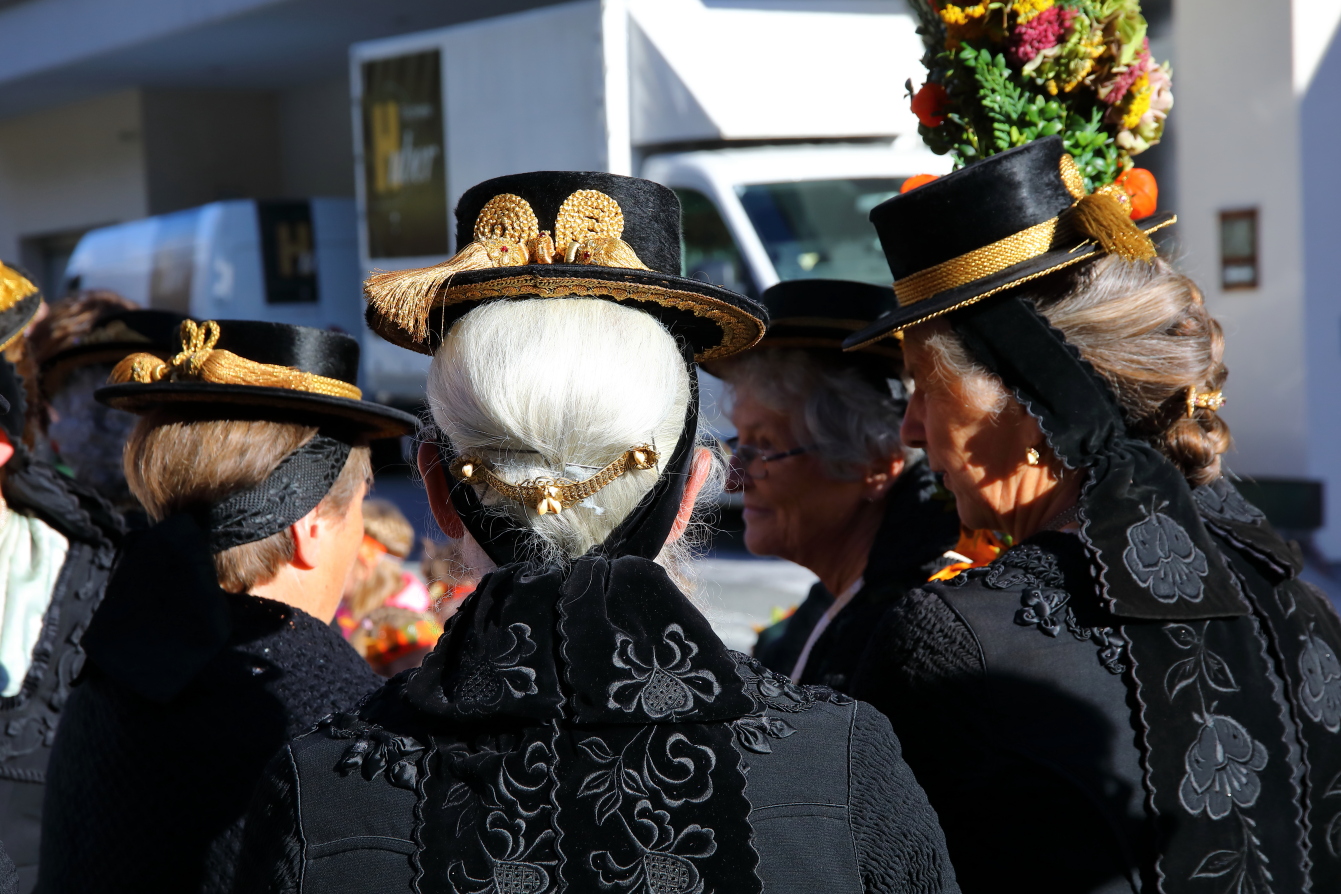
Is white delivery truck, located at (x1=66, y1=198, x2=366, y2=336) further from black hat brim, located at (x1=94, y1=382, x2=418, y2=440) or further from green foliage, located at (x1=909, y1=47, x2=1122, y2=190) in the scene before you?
green foliage, located at (x1=909, y1=47, x2=1122, y2=190)

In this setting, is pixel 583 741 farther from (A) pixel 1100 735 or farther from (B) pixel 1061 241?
(B) pixel 1061 241

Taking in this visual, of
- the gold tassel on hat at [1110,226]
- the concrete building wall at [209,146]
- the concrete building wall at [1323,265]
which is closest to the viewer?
the gold tassel on hat at [1110,226]

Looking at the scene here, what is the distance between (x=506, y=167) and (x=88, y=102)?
12.7 meters

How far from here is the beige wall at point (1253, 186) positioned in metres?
8.62

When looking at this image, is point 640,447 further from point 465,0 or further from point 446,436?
point 465,0

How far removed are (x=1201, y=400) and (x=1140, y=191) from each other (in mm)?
A: 504

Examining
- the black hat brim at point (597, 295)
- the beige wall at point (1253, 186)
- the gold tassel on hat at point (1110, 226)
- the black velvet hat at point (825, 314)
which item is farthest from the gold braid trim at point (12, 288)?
the beige wall at point (1253, 186)

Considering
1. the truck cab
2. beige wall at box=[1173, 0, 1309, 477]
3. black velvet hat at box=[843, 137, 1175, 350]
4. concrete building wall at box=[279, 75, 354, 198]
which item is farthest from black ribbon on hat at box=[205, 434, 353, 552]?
concrete building wall at box=[279, 75, 354, 198]

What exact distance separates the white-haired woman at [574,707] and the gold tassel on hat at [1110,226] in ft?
2.43

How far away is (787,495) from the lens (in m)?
3.00

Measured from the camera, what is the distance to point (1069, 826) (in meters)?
1.71

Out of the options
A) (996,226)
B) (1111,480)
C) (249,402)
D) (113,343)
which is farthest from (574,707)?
(113,343)

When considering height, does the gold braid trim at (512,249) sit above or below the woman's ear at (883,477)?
above

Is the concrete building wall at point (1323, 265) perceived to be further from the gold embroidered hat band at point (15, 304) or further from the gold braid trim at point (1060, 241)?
the gold embroidered hat band at point (15, 304)
